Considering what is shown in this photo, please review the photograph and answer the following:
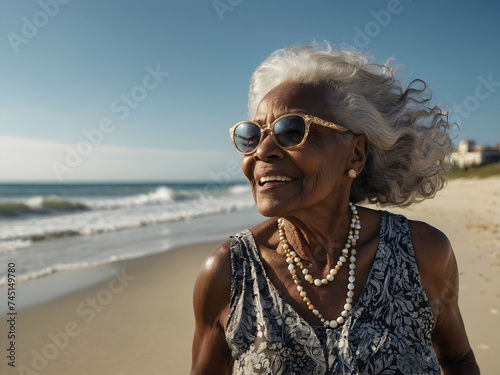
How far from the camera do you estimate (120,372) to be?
11.7 feet

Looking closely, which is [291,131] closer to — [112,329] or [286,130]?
[286,130]

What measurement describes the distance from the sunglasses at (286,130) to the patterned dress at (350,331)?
61cm

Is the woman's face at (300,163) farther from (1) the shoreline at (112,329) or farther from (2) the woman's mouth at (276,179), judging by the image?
(1) the shoreline at (112,329)

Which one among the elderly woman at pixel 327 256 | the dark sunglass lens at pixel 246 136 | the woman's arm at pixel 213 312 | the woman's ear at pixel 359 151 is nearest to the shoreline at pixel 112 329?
the woman's arm at pixel 213 312

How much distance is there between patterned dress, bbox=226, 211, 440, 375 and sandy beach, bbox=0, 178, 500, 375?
7.53ft

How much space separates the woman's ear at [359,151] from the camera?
1928 mm

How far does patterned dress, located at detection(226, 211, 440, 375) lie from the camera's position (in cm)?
161

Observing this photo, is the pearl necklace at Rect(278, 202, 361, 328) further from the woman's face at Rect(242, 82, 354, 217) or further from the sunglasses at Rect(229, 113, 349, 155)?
the sunglasses at Rect(229, 113, 349, 155)

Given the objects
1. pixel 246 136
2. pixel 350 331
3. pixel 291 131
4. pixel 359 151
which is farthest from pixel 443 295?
pixel 246 136

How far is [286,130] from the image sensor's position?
68.2 inches

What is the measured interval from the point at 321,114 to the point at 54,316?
436 cm

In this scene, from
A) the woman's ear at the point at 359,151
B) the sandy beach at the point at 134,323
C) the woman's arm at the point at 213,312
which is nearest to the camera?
the woman's arm at the point at 213,312

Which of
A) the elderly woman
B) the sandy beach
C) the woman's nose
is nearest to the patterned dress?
the elderly woman

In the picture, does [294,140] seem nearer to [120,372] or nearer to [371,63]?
[371,63]
